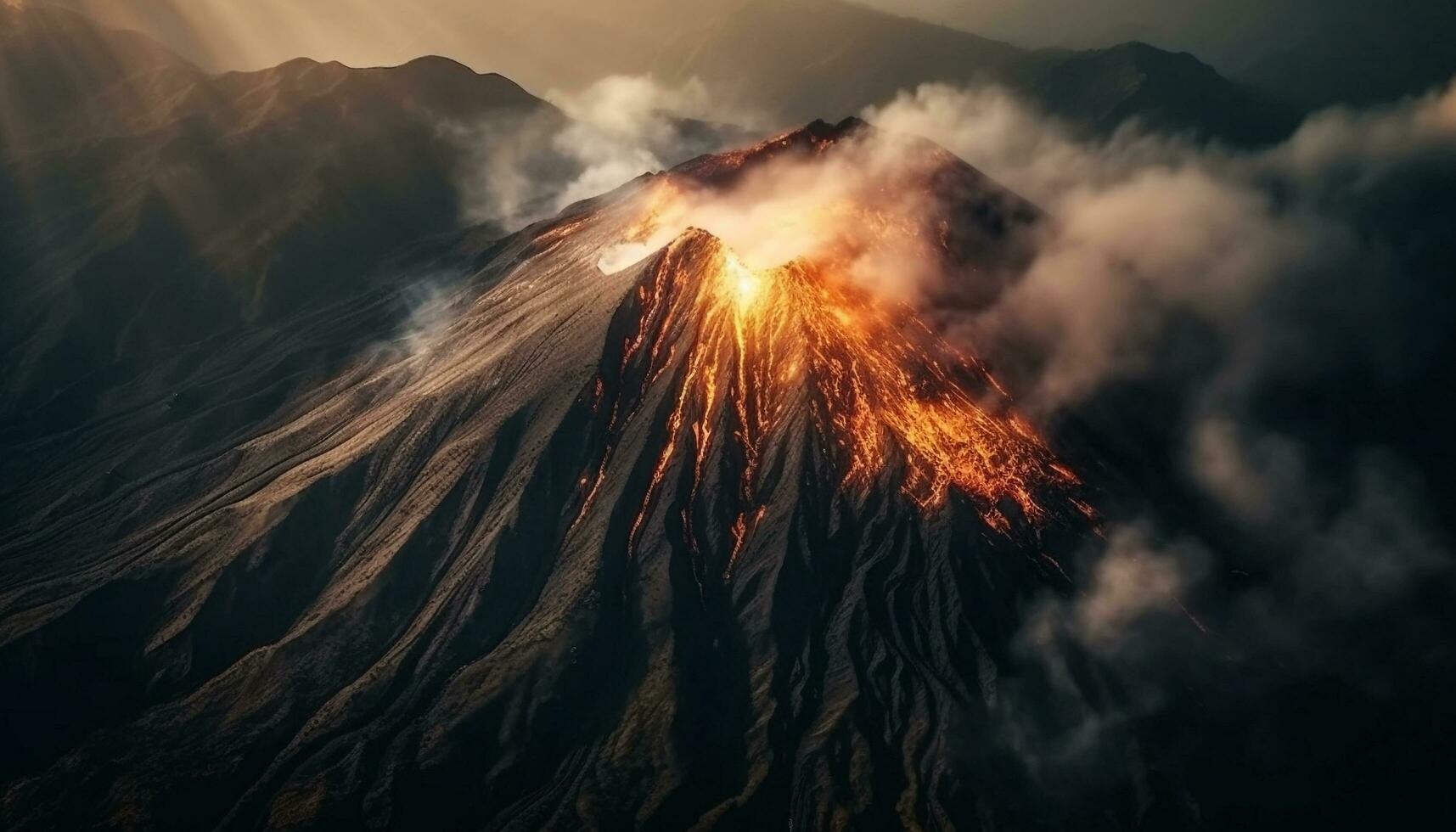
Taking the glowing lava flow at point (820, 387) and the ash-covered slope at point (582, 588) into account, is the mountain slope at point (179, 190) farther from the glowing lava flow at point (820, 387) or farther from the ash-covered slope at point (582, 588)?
the glowing lava flow at point (820, 387)

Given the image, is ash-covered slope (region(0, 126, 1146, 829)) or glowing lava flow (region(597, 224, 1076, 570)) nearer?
ash-covered slope (region(0, 126, 1146, 829))

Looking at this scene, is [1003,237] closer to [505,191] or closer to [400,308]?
[400,308]

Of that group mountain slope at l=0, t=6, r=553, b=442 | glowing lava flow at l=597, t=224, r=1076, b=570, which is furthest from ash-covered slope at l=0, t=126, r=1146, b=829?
mountain slope at l=0, t=6, r=553, b=442

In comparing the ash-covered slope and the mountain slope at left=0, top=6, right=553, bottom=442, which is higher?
the mountain slope at left=0, top=6, right=553, bottom=442

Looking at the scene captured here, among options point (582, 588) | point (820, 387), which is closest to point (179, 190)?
point (582, 588)

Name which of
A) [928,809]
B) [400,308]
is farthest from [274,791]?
[400,308]

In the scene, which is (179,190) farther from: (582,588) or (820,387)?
(820,387)

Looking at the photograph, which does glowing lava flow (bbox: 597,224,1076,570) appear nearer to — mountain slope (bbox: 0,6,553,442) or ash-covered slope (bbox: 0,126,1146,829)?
ash-covered slope (bbox: 0,126,1146,829)
